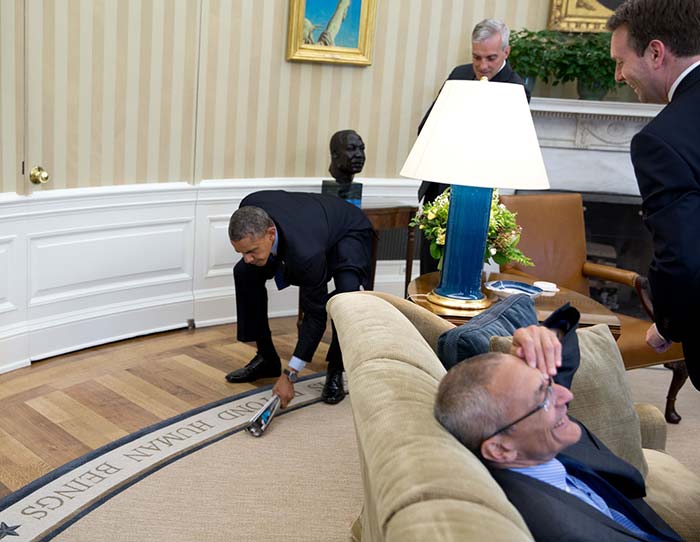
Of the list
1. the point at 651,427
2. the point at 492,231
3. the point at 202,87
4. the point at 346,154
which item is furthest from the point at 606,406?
the point at 202,87

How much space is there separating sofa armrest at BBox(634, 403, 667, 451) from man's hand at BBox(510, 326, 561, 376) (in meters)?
1.06

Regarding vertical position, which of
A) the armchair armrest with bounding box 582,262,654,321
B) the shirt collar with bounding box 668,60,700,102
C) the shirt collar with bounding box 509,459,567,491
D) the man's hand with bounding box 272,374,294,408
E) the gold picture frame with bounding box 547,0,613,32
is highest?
the gold picture frame with bounding box 547,0,613,32

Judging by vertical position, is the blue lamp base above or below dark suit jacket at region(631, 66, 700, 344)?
below

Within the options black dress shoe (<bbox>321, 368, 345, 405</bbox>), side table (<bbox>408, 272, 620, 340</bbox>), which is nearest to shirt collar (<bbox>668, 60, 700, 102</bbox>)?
side table (<bbox>408, 272, 620, 340</bbox>)

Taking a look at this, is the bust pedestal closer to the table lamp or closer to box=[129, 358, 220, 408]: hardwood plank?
box=[129, 358, 220, 408]: hardwood plank

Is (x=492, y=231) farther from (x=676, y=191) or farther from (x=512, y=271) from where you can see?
(x=676, y=191)

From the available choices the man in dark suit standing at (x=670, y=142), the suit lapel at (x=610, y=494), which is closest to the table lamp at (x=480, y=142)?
the man in dark suit standing at (x=670, y=142)

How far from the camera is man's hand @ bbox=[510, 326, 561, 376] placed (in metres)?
1.78

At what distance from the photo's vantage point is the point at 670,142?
1.95 m

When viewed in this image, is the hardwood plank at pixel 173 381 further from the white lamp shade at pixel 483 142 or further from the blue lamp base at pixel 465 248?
the white lamp shade at pixel 483 142

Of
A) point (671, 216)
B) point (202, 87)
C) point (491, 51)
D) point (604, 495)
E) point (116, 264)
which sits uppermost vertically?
point (491, 51)

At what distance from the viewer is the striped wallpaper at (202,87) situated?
165 inches

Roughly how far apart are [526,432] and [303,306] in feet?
7.93

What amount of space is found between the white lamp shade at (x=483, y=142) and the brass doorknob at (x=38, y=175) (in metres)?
2.08
